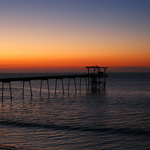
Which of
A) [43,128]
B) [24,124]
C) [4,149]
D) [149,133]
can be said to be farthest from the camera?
[24,124]

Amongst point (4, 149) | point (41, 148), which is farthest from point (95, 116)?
point (4, 149)

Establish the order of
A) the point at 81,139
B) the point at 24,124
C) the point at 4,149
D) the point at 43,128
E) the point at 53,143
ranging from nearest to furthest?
the point at 4,149 < the point at 53,143 < the point at 81,139 < the point at 43,128 < the point at 24,124

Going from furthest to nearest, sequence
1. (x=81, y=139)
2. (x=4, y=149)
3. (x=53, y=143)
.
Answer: (x=81, y=139) → (x=53, y=143) → (x=4, y=149)

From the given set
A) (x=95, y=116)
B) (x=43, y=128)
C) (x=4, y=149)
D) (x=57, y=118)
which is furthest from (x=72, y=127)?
(x=4, y=149)

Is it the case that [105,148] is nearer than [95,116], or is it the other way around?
[105,148]

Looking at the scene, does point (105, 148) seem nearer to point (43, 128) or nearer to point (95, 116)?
point (43, 128)

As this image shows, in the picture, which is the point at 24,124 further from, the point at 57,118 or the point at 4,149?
the point at 4,149

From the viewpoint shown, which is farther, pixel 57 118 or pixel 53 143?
pixel 57 118

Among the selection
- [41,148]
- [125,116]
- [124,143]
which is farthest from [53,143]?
[125,116]

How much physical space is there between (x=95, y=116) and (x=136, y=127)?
21.0 feet

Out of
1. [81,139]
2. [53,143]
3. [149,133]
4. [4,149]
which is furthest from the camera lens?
[149,133]

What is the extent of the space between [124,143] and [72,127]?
19.5 feet

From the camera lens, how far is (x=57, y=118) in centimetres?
2428

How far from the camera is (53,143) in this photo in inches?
615
